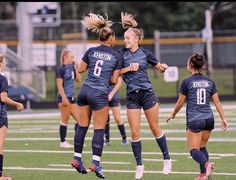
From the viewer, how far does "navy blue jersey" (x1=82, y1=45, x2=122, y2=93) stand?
11.2 meters

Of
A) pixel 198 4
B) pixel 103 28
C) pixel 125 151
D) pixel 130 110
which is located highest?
pixel 198 4

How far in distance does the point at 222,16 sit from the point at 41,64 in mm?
26708

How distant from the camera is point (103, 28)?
1140cm

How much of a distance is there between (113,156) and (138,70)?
323cm

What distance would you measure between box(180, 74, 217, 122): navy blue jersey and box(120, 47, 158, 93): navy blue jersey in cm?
84

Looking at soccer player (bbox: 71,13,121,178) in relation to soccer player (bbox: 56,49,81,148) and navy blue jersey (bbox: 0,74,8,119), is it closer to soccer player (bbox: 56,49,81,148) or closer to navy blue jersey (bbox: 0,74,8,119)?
navy blue jersey (bbox: 0,74,8,119)

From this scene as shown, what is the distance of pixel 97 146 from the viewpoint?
1116 centimetres

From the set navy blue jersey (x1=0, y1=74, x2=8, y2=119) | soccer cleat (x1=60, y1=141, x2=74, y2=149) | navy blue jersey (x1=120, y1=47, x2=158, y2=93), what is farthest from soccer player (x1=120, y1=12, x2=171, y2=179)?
soccer cleat (x1=60, y1=141, x2=74, y2=149)

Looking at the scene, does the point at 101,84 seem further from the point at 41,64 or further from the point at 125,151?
the point at 41,64

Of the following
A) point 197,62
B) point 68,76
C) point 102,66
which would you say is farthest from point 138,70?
point 68,76

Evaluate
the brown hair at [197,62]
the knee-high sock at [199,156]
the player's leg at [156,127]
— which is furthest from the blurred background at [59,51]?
the knee-high sock at [199,156]

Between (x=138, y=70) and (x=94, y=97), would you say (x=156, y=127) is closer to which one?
(x=138, y=70)

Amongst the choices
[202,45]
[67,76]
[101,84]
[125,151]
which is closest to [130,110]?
[101,84]

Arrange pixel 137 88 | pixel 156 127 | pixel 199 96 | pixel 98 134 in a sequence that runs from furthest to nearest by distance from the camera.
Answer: pixel 156 127
pixel 137 88
pixel 98 134
pixel 199 96
